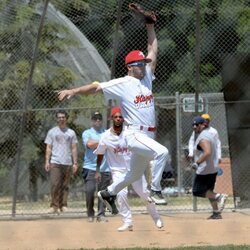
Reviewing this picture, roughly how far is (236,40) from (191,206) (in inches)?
107

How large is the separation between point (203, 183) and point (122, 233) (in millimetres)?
2446

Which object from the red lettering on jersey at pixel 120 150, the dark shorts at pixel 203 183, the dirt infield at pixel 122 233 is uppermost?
the red lettering on jersey at pixel 120 150

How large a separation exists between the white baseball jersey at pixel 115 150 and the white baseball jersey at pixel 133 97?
151 centimetres

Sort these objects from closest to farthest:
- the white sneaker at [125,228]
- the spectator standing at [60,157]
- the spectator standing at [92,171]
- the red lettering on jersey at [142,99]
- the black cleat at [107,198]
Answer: the red lettering on jersey at [142,99] < the black cleat at [107,198] < the white sneaker at [125,228] < the spectator standing at [92,171] < the spectator standing at [60,157]

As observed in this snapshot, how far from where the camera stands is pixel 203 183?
12062 mm

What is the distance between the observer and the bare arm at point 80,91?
7754mm

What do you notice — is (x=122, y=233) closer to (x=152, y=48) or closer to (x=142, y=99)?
(x=142, y=99)

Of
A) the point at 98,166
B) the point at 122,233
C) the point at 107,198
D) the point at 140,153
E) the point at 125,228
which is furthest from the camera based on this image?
the point at 98,166

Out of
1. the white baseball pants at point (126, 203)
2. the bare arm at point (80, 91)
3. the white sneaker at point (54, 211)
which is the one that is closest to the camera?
the bare arm at point (80, 91)

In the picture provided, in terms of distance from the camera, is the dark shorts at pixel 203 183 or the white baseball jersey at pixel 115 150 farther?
the dark shorts at pixel 203 183

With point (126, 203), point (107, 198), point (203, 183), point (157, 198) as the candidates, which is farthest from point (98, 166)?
point (203, 183)

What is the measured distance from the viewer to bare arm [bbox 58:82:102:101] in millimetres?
7754

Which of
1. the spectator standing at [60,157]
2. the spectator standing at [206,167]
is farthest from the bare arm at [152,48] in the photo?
the spectator standing at [60,157]

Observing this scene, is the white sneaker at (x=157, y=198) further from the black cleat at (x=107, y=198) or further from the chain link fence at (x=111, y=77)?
the chain link fence at (x=111, y=77)
